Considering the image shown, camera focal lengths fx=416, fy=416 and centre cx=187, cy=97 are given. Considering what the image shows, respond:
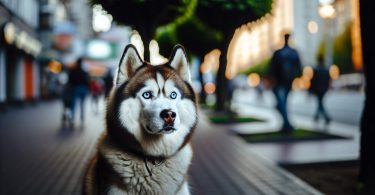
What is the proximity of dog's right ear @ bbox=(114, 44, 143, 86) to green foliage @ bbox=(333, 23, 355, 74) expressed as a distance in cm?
7373

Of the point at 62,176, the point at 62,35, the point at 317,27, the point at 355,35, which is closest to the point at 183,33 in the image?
the point at 62,35

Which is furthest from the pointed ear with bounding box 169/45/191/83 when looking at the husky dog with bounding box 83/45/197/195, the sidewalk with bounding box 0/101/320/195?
the sidewalk with bounding box 0/101/320/195

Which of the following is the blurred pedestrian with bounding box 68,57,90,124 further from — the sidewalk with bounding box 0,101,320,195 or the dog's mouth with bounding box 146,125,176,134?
the dog's mouth with bounding box 146,125,176,134

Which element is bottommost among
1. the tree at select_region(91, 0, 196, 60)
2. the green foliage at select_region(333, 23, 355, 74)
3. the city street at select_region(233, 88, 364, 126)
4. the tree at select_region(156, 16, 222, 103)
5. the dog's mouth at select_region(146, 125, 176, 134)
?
the city street at select_region(233, 88, 364, 126)

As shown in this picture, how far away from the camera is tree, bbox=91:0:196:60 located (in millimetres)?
6961

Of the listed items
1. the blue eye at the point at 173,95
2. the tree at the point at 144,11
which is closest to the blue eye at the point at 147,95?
the blue eye at the point at 173,95

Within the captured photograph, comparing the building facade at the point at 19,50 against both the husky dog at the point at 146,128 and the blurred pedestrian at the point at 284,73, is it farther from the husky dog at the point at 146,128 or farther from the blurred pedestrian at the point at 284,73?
the husky dog at the point at 146,128

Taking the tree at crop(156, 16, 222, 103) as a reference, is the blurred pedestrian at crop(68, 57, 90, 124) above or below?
below

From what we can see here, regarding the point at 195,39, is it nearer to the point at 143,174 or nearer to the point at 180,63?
the point at 180,63

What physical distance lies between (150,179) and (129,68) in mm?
795

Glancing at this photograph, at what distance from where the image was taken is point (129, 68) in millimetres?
2926

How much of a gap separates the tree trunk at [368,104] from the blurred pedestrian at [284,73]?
16.3 feet

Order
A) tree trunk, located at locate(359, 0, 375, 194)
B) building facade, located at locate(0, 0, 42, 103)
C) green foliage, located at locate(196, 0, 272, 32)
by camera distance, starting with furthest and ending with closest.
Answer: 1. building facade, located at locate(0, 0, 42, 103)
2. green foliage, located at locate(196, 0, 272, 32)
3. tree trunk, located at locate(359, 0, 375, 194)

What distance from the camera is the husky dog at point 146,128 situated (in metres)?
2.78
